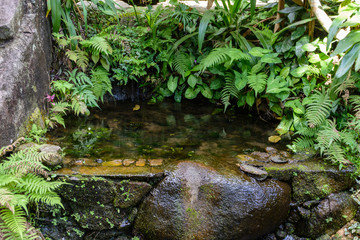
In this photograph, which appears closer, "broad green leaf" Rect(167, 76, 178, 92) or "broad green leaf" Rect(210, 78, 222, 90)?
"broad green leaf" Rect(210, 78, 222, 90)

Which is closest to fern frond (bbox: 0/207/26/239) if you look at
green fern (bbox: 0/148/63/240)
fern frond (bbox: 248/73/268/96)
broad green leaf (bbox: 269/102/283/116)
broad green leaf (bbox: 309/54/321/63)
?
green fern (bbox: 0/148/63/240)

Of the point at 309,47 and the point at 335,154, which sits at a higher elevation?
the point at 309,47

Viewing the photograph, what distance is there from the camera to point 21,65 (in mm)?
3012

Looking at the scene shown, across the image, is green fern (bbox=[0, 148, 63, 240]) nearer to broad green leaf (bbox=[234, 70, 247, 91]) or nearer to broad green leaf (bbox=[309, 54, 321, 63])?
broad green leaf (bbox=[234, 70, 247, 91])

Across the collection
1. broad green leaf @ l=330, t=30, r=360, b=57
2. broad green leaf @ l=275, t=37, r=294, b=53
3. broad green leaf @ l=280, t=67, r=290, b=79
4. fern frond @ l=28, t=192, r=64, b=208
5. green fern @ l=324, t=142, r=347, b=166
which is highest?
broad green leaf @ l=330, t=30, r=360, b=57

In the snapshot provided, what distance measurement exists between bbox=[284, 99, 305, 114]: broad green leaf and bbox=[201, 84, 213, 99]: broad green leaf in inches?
45.0

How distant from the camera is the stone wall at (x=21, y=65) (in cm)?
282

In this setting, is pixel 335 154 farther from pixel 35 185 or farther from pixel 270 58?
pixel 35 185

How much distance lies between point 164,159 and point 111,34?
2.31 meters

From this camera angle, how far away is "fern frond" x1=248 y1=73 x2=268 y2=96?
371 centimetres

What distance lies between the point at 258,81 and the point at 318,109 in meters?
0.83

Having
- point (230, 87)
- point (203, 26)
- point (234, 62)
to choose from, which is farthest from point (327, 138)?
point (203, 26)

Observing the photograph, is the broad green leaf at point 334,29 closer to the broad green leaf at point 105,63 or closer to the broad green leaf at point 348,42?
the broad green leaf at point 348,42

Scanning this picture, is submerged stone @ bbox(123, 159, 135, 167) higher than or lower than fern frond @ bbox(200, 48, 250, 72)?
lower
